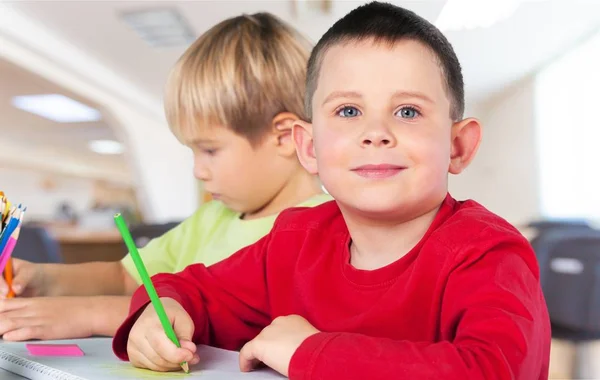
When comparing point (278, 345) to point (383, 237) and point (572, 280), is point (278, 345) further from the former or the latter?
point (572, 280)

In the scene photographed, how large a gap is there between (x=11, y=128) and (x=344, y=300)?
8.30 meters

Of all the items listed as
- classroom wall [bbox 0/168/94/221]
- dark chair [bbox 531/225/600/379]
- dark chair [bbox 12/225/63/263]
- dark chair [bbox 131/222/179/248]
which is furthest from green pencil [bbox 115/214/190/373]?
classroom wall [bbox 0/168/94/221]

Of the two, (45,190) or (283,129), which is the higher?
(283,129)

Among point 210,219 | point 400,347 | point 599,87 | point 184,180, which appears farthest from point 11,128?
point 400,347

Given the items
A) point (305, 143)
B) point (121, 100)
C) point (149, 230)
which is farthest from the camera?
point (121, 100)

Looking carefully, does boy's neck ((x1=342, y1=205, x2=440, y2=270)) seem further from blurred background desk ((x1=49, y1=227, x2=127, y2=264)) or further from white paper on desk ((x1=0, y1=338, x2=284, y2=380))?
blurred background desk ((x1=49, y1=227, x2=127, y2=264))

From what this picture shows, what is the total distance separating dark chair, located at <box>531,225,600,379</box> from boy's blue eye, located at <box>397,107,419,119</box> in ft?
3.80

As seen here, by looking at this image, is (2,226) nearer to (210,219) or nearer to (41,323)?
(41,323)

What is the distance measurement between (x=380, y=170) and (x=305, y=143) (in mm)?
143

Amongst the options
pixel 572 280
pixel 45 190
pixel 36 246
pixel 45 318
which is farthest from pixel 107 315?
pixel 45 190

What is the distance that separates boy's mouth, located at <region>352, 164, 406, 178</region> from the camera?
433 millimetres

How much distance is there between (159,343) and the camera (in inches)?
16.3

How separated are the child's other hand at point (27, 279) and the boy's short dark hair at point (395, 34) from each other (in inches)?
15.6

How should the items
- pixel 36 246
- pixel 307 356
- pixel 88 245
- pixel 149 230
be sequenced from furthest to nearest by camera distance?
1. pixel 88 245
2. pixel 36 246
3. pixel 149 230
4. pixel 307 356
